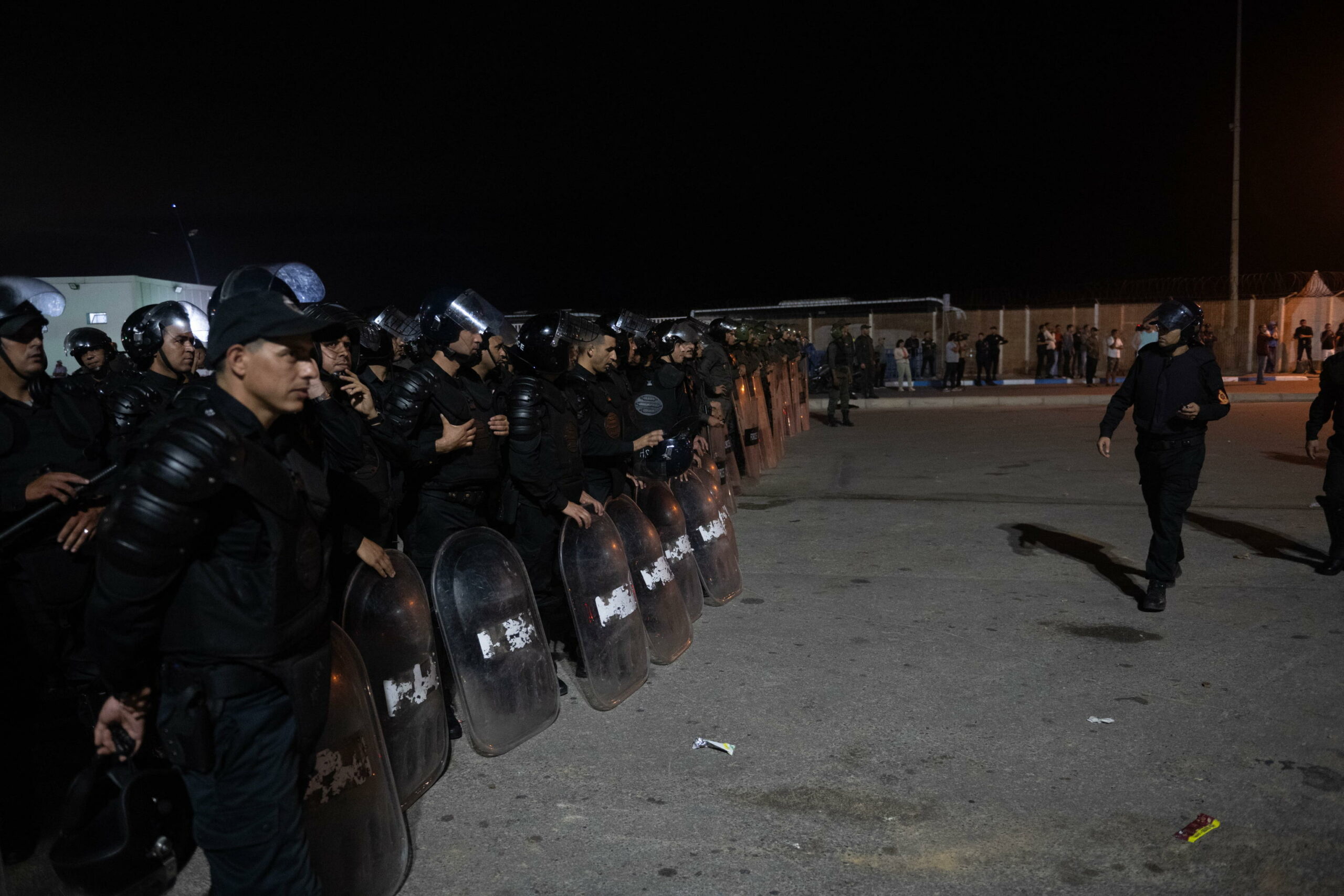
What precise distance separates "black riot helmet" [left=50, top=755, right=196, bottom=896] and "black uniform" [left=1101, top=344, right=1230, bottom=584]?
5676mm

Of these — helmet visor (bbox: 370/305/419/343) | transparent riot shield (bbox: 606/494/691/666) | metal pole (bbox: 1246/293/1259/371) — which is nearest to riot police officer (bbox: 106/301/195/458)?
helmet visor (bbox: 370/305/419/343)

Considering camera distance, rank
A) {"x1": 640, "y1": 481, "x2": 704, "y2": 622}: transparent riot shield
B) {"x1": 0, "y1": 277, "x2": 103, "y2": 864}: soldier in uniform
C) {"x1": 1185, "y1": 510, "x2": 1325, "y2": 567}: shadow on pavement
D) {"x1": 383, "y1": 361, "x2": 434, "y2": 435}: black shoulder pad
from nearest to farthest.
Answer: {"x1": 0, "y1": 277, "x2": 103, "y2": 864}: soldier in uniform < {"x1": 383, "y1": 361, "x2": 434, "y2": 435}: black shoulder pad < {"x1": 640, "y1": 481, "x2": 704, "y2": 622}: transparent riot shield < {"x1": 1185, "y1": 510, "x2": 1325, "y2": 567}: shadow on pavement

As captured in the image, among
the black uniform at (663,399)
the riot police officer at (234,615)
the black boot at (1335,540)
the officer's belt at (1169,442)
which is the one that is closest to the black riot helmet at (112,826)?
the riot police officer at (234,615)

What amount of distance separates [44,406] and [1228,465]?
12.6m

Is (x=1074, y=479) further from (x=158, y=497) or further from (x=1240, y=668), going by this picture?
(x=158, y=497)

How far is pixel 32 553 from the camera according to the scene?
403 centimetres

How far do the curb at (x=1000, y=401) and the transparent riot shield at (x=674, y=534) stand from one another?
55.5 ft

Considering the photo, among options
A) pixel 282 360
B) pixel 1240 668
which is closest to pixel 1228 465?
pixel 1240 668

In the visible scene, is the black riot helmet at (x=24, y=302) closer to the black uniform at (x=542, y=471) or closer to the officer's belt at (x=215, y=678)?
the black uniform at (x=542, y=471)

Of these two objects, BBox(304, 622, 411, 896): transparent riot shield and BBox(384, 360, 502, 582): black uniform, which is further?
BBox(384, 360, 502, 582): black uniform

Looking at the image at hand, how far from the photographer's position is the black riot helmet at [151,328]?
4840mm

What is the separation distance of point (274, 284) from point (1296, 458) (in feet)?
43.5

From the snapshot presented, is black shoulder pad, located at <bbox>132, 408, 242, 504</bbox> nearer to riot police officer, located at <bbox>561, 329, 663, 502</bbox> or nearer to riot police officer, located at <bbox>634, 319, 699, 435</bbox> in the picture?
riot police officer, located at <bbox>561, 329, 663, 502</bbox>

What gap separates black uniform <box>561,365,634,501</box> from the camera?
19.1ft
